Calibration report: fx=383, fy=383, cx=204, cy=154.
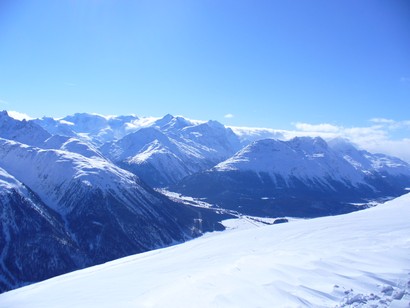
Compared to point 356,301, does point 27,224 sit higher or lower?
lower

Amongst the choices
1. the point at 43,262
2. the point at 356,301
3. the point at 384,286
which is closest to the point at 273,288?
the point at 356,301

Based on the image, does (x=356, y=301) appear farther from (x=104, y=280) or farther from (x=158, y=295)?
(x=104, y=280)

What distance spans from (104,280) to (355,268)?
93.9 feet

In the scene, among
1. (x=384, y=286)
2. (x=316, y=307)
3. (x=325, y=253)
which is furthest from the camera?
(x=325, y=253)

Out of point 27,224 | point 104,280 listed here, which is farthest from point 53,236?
point 104,280

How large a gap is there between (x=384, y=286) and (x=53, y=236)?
6373 inches

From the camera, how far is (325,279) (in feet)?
97.8

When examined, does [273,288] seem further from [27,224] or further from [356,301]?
[27,224]

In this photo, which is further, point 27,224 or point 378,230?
point 27,224

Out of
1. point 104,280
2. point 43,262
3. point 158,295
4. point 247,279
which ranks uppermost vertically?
point 247,279

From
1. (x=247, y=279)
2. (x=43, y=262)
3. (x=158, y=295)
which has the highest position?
(x=247, y=279)

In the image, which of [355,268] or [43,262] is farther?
[43,262]

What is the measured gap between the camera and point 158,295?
32031 mm

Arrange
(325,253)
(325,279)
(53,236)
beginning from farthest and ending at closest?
(53,236)
(325,253)
(325,279)
